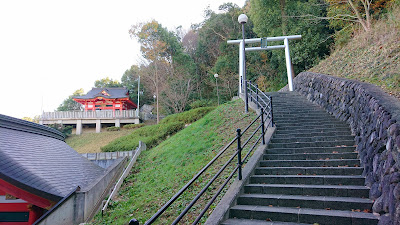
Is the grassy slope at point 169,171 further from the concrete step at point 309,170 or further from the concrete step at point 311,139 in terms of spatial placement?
the concrete step at point 311,139

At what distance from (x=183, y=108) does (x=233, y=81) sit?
20.7 feet

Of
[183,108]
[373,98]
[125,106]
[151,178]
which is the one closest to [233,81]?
[183,108]

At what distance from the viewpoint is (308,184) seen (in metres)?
4.23

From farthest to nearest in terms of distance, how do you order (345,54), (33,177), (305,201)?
(345,54), (33,177), (305,201)

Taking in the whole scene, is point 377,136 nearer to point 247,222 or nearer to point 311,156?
point 311,156

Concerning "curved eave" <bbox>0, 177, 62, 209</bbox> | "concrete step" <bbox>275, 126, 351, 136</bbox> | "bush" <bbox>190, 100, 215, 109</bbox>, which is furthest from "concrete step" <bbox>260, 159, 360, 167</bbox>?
"bush" <bbox>190, 100, 215, 109</bbox>

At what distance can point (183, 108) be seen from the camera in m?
27.4

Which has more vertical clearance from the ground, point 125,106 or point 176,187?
point 125,106

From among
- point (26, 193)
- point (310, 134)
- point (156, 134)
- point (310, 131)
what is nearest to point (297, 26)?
point (156, 134)

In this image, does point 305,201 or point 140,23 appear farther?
point 140,23

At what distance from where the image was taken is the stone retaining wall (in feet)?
9.99

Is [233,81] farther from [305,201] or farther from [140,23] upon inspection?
[305,201]

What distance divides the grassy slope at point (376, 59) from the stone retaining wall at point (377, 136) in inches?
25.0

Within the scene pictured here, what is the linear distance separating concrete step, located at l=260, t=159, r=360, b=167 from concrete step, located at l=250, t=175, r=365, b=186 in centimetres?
60
